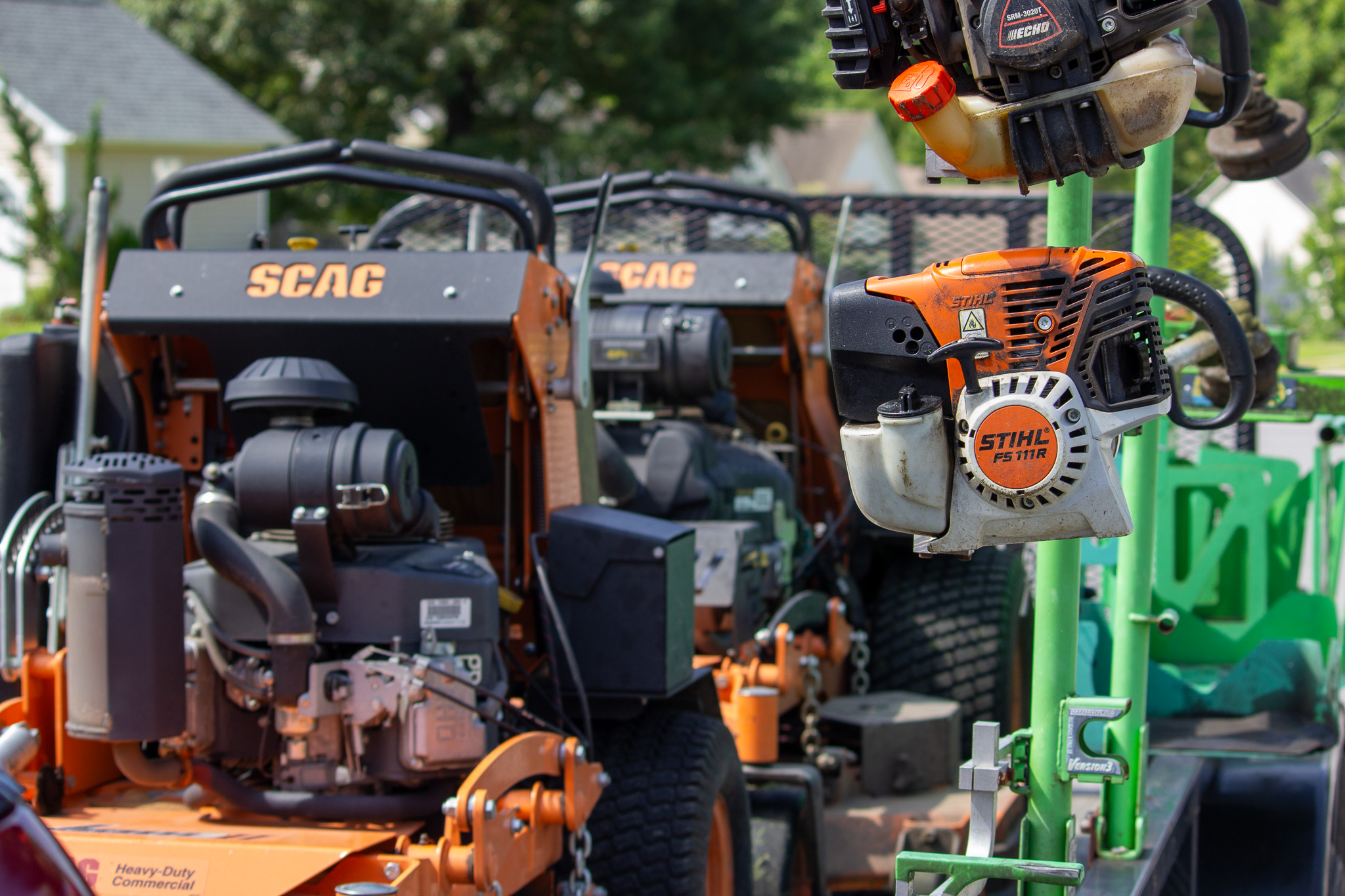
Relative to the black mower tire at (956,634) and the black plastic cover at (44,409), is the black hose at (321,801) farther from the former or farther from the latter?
the black mower tire at (956,634)

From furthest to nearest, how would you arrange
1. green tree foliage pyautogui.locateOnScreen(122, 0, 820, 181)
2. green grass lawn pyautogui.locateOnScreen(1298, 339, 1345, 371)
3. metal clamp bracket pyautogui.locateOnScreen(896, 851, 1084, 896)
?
1. green grass lawn pyautogui.locateOnScreen(1298, 339, 1345, 371)
2. green tree foliage pyautogui.locateOnScreen(122, 0, 820, 181)
3. metal clamp bracket pyautogui.locateOnScreen(896, 851, 1084, 896)

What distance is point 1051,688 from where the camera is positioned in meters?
2.94

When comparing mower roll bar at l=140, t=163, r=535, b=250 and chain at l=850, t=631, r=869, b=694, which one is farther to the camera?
chain at l=850, t=631, r=869, b=694

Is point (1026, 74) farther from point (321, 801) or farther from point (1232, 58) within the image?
point (321, 801)

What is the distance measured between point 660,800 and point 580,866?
40 cm

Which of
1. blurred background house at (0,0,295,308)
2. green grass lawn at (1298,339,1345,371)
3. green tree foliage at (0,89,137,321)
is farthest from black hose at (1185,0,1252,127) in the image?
green grass lawn at (1298,339,1345,371)

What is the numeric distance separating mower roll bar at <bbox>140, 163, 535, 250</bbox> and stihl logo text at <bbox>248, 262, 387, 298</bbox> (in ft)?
0.70

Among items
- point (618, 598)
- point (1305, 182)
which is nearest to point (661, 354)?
point (618, 598)

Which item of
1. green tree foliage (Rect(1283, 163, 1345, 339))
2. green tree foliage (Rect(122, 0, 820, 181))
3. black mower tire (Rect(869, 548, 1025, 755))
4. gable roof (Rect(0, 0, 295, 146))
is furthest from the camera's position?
green tree foliage (Rect(1283, 163, 1345, 339))

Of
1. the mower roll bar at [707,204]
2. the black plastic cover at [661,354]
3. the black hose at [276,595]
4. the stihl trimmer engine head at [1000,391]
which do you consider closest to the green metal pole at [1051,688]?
the stihl trimmer engine head at [1000,391]

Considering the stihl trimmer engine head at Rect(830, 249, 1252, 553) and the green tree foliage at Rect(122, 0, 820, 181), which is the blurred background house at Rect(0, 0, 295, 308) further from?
the stihl trimmer engine head at Rect(830, 249, 1252, 553)

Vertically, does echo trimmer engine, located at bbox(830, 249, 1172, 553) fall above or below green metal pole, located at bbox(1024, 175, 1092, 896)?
above

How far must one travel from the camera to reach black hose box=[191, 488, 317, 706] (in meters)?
3.35

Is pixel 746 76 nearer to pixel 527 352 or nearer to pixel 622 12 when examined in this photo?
pixel 622 12
